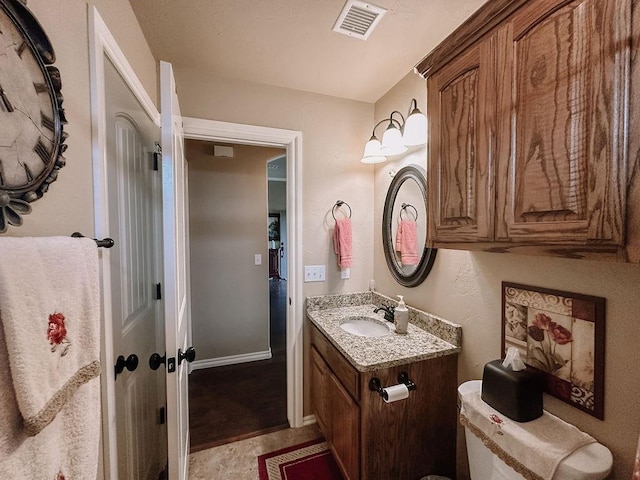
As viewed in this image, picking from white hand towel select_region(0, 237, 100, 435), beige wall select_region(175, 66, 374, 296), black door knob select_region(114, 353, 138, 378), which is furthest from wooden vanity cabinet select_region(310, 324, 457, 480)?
white hand towel select_region(0, 237, 100, 435)

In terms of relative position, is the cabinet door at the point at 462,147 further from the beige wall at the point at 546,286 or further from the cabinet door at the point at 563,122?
the beige wall at the point at 546,286

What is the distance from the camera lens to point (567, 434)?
0.86 metres

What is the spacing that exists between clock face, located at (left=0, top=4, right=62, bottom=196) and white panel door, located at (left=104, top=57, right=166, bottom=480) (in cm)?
34

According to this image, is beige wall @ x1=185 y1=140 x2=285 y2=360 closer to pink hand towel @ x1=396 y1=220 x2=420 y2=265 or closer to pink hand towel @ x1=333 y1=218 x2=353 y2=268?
pink hand towel @ x1=333 y1=218 x2=353 y2=268

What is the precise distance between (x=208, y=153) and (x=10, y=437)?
105 inches

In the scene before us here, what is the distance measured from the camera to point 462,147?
3.31ft

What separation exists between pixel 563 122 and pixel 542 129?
51 mm

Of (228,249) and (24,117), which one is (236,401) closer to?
(228,249)

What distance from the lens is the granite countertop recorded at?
1.23 meters

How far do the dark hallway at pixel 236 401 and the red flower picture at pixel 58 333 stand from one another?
1.73 m

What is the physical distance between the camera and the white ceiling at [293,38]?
1197 mm

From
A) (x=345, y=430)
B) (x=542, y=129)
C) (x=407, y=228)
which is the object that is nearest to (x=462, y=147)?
(x=542, y=129)

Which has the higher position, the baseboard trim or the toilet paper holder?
the toilet paper holder

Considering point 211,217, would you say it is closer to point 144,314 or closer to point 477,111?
point 144,314
